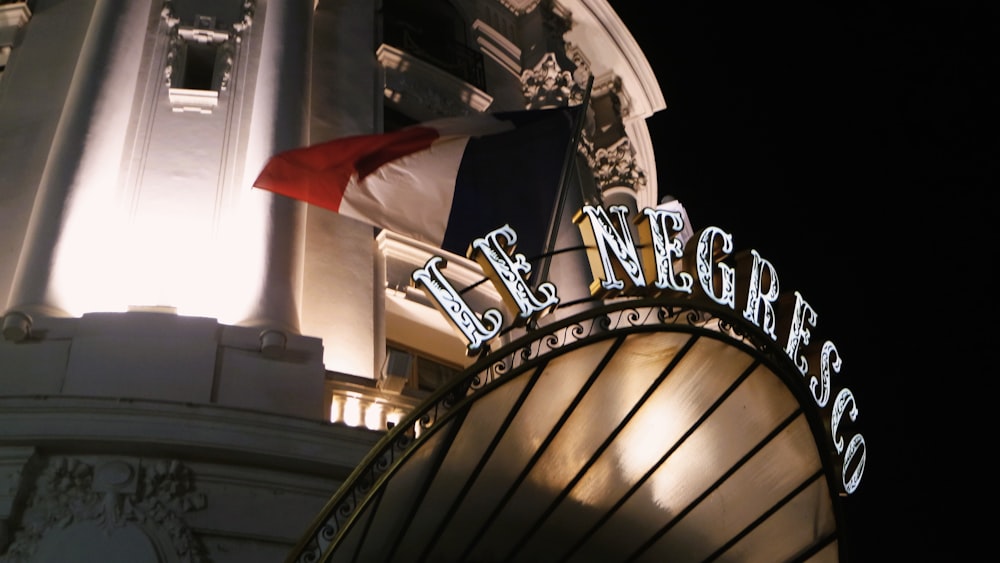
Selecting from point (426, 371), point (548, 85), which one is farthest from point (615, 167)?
point (426, 371)

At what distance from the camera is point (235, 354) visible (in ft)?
39.8

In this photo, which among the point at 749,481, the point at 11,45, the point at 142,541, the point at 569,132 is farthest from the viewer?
the point at 11,45

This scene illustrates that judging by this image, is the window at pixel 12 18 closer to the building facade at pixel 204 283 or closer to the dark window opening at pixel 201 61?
the building facade at pixel 204 283

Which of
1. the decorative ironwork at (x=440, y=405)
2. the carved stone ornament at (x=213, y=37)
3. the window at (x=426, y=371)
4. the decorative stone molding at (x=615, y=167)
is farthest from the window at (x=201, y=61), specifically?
the decorative stone molding at (x=615, y=167)

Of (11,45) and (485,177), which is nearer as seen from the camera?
(485,177)

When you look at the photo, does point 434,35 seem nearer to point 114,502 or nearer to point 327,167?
point 327,167

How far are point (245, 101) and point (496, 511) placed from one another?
7.22m

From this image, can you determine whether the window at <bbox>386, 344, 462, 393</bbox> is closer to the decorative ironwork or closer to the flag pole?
the flag pole

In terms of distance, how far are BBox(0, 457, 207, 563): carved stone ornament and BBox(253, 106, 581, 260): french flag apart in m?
3.73

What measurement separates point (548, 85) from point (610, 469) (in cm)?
1019

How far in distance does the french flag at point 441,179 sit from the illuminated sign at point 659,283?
101 cm

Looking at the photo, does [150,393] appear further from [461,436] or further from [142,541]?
[461,436]

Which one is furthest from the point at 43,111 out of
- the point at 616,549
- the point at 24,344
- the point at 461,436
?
the point at 616,549

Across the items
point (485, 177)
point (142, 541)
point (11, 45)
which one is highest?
point (11, 45)
